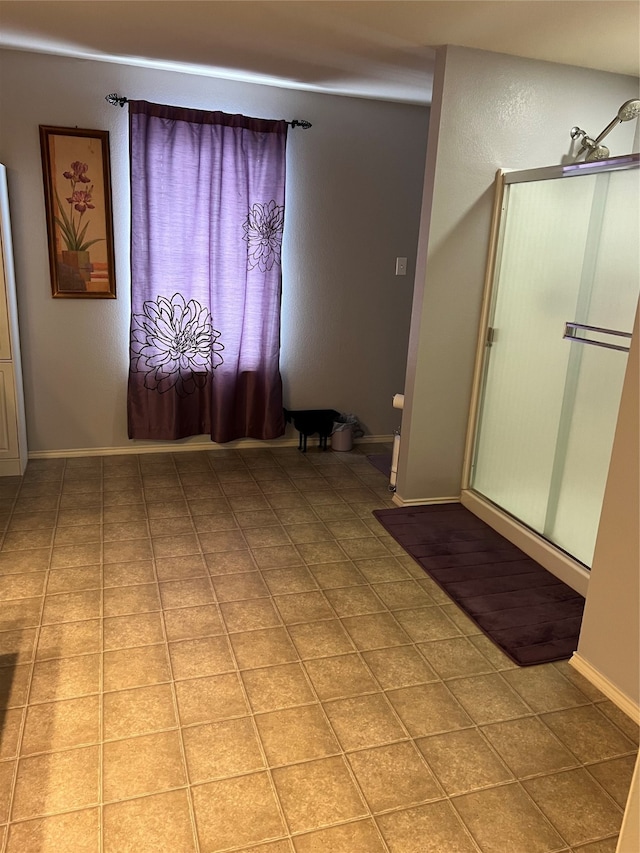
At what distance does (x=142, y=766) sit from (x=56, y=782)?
22 cm

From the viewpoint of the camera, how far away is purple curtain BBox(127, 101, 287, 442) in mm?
3881

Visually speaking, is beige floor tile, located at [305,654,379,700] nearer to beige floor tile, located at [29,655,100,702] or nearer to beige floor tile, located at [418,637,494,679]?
beige floor tile, located at [418,637,494,679]

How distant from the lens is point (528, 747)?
1.93 meters

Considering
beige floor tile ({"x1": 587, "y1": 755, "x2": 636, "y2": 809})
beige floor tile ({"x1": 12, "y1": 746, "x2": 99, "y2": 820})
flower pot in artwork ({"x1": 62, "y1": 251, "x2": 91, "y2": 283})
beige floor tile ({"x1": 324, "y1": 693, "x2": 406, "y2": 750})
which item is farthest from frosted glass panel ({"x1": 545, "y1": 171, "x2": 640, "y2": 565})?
flower pot in artwork ({"x1": 62, "y1": 251, "x2": 91, "y2": 283})

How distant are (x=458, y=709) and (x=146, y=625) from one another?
1.15m

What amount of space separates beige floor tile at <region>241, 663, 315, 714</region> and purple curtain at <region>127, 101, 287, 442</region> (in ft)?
7.64

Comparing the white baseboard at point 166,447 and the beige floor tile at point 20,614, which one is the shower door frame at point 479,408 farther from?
the beige floor tile at point 20,614

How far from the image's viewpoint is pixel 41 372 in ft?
13.2

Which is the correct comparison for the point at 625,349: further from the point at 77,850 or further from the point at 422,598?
the point at 77,850

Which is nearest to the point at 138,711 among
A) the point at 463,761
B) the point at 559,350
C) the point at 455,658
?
the point at 463,761

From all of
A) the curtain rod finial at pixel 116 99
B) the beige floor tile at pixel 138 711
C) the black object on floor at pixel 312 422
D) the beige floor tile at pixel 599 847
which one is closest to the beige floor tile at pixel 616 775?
the beige floor tile at pixel 599 847

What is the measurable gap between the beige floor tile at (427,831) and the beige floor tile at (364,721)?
249mm

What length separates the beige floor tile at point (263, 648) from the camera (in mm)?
2264

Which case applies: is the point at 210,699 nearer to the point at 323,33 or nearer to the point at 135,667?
the point at 135,667
